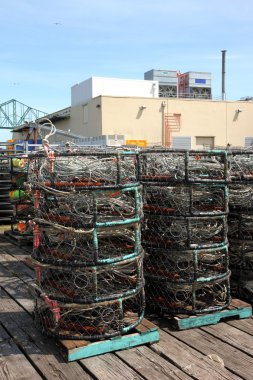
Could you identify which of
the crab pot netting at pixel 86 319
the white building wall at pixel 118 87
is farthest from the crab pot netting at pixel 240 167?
the white building wall at pixel 118 87

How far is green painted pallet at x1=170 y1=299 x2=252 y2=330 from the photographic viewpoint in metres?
4.30

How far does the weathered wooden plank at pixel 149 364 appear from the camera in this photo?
3443mm

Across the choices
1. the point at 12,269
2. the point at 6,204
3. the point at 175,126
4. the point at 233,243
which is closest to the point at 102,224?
the point at 233,243

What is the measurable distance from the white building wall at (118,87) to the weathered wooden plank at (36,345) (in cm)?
3986

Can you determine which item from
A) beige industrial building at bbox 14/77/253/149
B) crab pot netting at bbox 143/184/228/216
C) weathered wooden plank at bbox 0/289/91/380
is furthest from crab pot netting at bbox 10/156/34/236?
beige industrial building at bbox 14/77/253/149

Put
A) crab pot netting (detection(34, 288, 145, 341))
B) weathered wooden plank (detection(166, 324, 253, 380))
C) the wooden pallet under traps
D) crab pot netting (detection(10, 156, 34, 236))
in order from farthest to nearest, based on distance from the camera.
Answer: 1. crab pot netting (detection(10, 156, 34, 236))
2. crab pot netting (detection(34, 288, 145, 341))
3. the wooden pallet under traps
4. weathered wooden plank (detection(166, 324, 253, 380))

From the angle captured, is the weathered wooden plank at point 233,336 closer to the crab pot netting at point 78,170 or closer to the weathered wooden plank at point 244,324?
the weathered wooden plank at point 244,324

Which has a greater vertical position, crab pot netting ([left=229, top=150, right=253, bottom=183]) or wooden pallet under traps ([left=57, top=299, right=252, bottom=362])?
crab pot netting ([left=229, top=150, right=253, bottom=183])

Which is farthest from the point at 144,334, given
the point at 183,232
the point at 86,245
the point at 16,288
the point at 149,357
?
the point at 16,288

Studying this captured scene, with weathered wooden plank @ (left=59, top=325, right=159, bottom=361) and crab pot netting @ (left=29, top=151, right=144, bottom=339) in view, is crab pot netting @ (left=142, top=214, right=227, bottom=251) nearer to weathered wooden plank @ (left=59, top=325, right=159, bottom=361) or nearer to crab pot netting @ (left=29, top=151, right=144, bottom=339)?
crab pot netting @ (left=29, top=151, right=144, bottom=339)

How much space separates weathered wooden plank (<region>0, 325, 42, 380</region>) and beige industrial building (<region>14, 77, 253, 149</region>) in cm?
3112

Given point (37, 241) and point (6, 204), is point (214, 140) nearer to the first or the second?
point (6, 204)

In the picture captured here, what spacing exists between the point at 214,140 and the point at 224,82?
18034 mm

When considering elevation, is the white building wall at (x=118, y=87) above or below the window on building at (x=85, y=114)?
above
